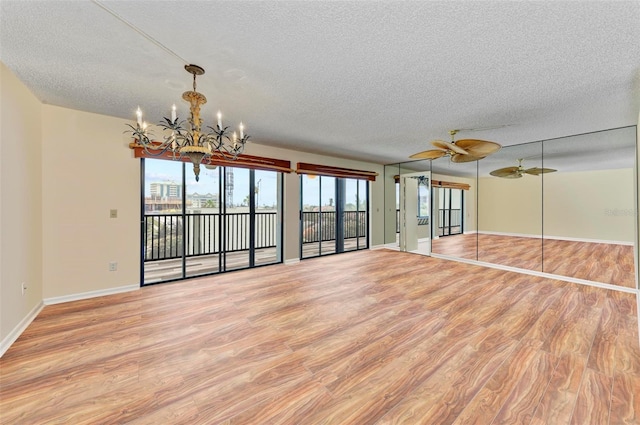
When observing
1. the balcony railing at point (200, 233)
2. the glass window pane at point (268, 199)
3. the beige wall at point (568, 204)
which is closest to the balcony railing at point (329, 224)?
the balcony railing at point (200, 233)

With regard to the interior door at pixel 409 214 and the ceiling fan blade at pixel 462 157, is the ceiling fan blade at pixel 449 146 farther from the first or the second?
the interior door at pixel 409 214

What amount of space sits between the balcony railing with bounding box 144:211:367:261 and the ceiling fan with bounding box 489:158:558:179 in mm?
3227

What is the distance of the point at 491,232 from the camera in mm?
5527

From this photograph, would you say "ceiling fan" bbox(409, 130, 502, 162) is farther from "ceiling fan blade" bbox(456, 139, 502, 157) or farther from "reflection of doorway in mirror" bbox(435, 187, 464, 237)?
"reflection of doorway in mirror" bbox(435, 187, 464, 237)

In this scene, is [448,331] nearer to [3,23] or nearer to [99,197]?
[3,23]

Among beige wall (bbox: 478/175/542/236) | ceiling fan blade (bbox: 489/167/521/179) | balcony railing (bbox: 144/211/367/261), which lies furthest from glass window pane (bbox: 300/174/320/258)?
ceiling fan blade (bbox: 489/167/521/179)

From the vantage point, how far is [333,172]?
6.04 m

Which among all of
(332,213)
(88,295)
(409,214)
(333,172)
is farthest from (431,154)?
(88,295)

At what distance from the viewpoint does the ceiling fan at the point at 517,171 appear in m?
4.63

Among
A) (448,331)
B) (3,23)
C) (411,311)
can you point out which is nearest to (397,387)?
(448,331)

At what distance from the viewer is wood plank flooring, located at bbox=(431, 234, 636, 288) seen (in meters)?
4.04

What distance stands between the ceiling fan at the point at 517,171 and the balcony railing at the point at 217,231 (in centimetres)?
323

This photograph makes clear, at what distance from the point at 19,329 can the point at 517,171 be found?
734 cm

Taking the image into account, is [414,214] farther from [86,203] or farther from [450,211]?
[86,203]
